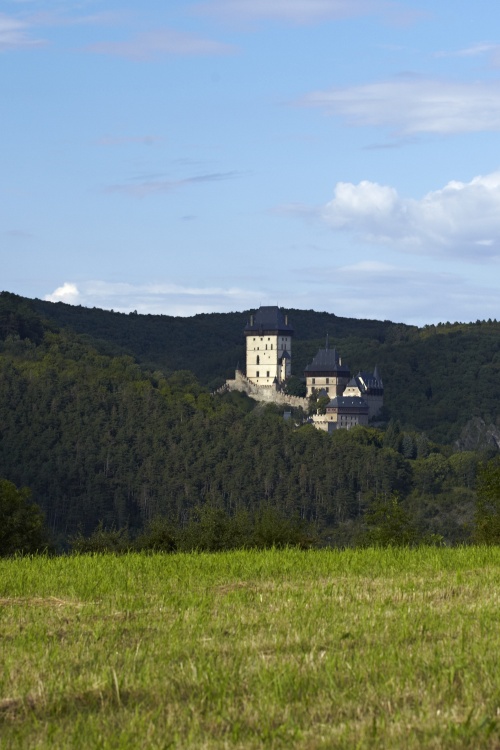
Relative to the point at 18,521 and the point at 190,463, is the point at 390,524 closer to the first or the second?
the point at 18,521

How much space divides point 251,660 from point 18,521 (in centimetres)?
4707

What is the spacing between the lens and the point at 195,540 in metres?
30.8

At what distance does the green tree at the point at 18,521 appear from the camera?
51094 mm

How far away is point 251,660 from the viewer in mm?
9297

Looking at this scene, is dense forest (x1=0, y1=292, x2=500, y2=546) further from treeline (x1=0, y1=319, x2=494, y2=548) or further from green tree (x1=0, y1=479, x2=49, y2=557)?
green tree (x1=0, y1=479, x2=49, y2=557)

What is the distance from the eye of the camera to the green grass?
7570 mm

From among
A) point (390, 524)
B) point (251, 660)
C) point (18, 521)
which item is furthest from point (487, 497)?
point (251, 660)

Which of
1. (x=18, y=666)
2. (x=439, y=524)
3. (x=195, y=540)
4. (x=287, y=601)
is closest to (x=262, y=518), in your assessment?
(x=195, y=540)

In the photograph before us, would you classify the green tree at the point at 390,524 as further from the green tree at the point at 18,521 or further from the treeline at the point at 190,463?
the treeline at the point at 190,463

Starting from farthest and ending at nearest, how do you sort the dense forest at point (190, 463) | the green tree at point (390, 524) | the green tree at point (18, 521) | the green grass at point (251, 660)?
the dense forest at point (190, 463), the green tree at point (18, 521), the green tree at point (390, 524), the green grass at point (251, 660)

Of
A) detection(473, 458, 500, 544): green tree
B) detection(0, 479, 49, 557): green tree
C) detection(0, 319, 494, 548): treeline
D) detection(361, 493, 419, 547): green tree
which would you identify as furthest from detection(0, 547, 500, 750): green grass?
detection(0, 319, 494, 548): treeline

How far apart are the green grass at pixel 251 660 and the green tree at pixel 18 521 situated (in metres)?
36.2

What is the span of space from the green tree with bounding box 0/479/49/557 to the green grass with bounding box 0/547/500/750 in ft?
119

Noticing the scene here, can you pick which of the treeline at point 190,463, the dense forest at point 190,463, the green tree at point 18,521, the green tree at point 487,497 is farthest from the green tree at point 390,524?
the treeline at point 190,463
